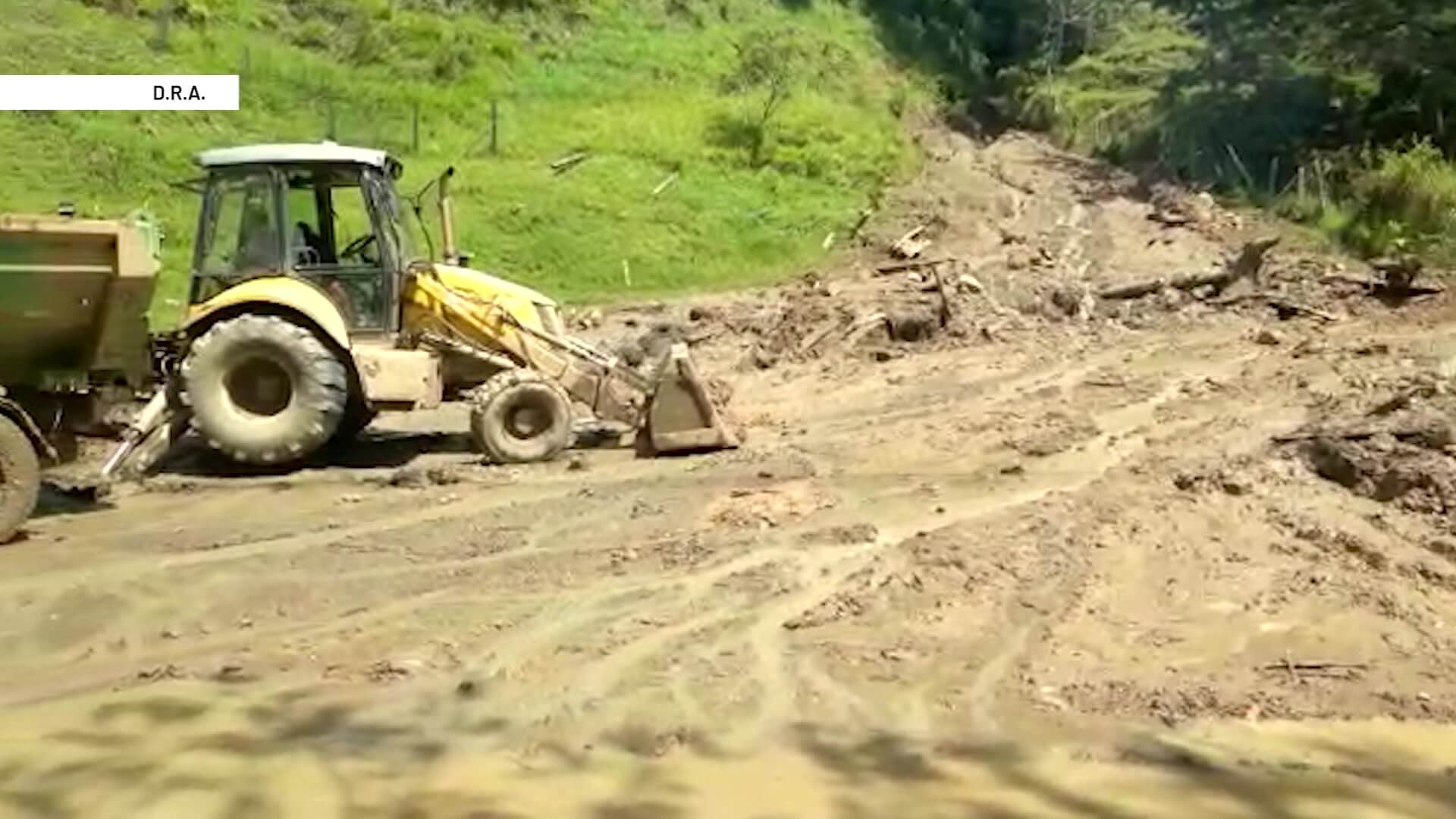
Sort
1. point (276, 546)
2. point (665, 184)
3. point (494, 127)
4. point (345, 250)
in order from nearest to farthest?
point (276, 546) → point (345, 250) → point (665, 184) → point (494, 127)

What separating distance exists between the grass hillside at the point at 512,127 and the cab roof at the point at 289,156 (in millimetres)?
5771

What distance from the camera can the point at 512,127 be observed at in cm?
2767

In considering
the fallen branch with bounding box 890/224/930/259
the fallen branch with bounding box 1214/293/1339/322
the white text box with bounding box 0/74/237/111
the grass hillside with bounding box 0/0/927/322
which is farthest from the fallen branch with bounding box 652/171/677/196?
the fallen branch with bounding box 1214/293/1339/322

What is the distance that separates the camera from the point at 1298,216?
2350 centimetres

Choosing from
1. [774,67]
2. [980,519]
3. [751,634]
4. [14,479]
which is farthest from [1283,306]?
[774,67]

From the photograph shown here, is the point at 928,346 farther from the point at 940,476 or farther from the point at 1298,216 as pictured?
the point at 1298,216

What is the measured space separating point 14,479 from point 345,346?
253 cm

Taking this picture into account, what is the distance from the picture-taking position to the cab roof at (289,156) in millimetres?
10812

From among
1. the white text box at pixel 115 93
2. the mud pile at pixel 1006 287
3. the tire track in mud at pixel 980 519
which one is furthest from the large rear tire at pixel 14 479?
the white text box at pixel 115 93

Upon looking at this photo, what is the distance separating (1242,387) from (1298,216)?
12304mm

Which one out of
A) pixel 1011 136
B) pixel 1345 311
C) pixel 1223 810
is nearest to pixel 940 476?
pixel 1223 810

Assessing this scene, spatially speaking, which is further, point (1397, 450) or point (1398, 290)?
point (1398, 290)

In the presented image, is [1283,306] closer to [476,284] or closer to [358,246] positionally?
[476,284]

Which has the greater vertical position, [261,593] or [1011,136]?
[1011,136]
